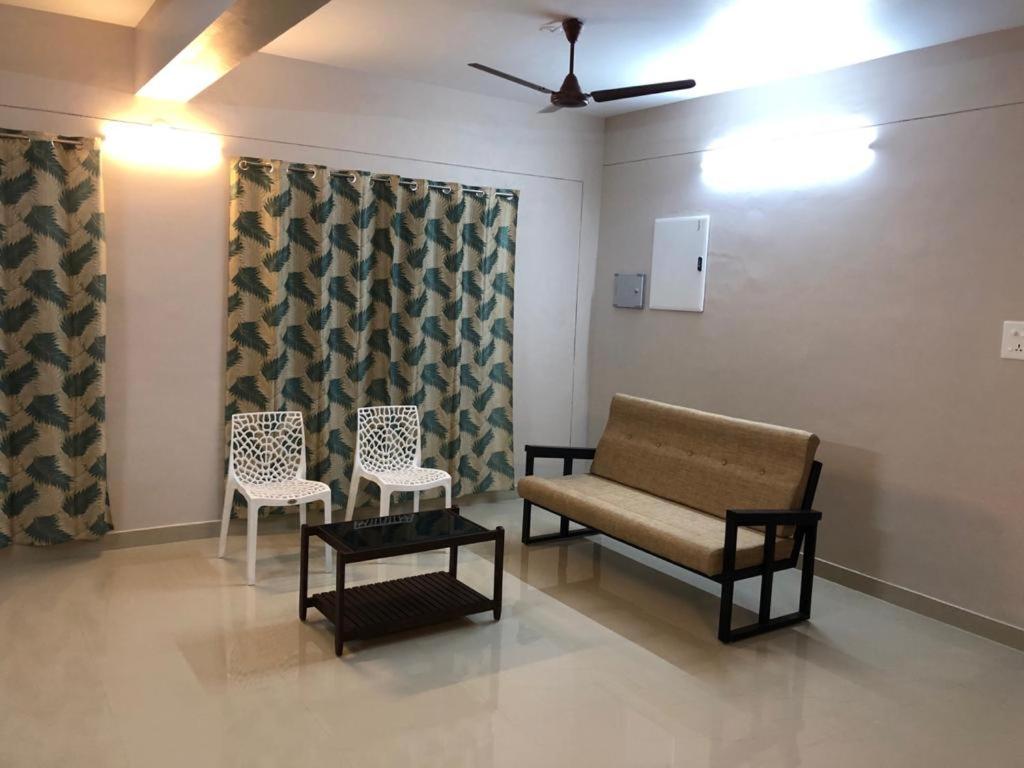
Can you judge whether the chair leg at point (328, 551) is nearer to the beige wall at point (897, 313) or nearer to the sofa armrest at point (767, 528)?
the sofa armrest at point (767, 528)

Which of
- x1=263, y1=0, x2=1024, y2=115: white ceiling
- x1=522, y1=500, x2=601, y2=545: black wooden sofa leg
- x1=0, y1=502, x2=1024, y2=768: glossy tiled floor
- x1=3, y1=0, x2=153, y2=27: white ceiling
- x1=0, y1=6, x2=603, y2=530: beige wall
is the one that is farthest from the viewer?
x1=522, y1=500, x2=601, y2=545: black wooden sofa leg

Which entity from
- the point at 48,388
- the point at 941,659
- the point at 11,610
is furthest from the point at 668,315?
the point at 11,610

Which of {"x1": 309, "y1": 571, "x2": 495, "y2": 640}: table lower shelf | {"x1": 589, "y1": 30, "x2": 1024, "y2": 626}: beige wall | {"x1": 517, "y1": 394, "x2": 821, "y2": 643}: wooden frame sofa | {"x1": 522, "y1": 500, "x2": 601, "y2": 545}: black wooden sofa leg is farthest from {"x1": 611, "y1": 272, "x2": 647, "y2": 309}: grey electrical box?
{"x1": 309, "y1": 571, "x2": 495, "y2": 640}: table lower shelf

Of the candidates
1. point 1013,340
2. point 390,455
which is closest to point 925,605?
point 1013,340

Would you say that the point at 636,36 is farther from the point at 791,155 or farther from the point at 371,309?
the point at 371,309

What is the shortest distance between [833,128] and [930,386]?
1392mm

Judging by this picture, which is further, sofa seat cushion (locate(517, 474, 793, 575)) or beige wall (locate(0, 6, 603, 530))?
beige wall (locate(0, 6, 603, 530))

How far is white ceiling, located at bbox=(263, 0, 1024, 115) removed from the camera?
11.1 ft

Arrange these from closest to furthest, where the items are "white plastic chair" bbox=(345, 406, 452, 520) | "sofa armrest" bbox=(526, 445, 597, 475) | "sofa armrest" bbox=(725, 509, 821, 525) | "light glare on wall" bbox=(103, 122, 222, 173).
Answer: "sofa armrest" bbox=(725, 509, 821, 525)
"light glare on wall" bbox=(103, 122, 222, 173)
"white plastic chair" bbox=(345, 406, 452, 520)
"sofa armrest" bbox=(526, 445, 597, 475)

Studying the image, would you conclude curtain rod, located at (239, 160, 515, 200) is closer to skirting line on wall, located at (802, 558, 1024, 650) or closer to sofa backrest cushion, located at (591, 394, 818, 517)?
sofa backrest cushion, located at (591, 394, 818, 517)

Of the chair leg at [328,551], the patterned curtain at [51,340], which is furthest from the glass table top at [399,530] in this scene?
the patterned curtain at [51,340]

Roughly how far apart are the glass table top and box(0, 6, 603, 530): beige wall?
4.43 feet

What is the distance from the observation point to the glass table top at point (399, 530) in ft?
11.2

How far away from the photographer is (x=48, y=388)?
4043mm
